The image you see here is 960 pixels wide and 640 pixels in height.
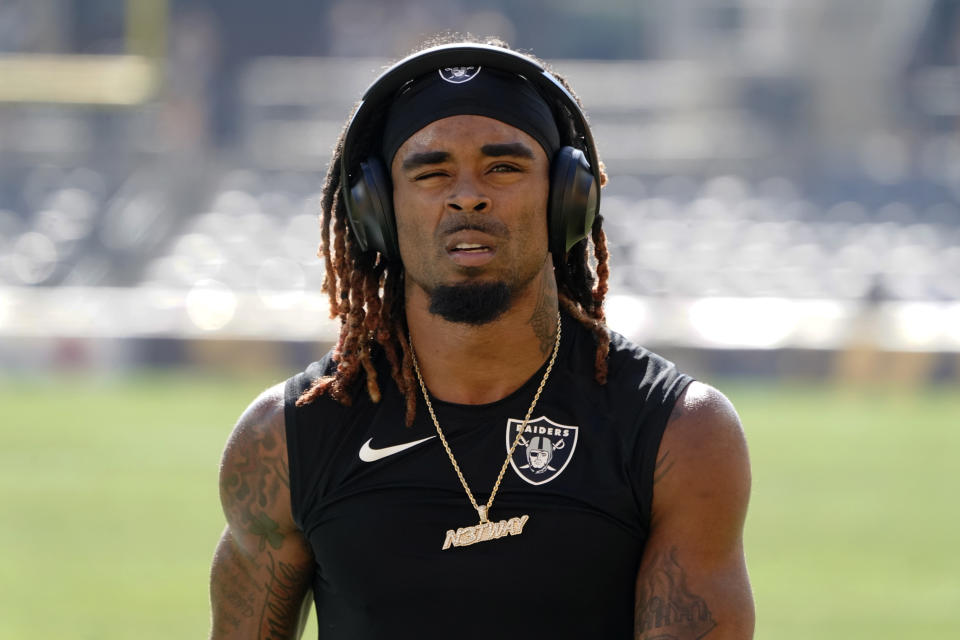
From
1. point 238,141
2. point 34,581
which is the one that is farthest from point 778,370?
point 238,141

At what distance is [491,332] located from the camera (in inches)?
111

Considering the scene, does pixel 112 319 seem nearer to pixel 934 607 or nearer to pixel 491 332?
pixel 934 607

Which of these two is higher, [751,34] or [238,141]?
[751,34]

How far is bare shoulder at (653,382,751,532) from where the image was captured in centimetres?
257

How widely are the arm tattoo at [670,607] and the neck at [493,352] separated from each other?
457mm

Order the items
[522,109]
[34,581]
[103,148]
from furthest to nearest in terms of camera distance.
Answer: [103,148], [34,581], [522,109]

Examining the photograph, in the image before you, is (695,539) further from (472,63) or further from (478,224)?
(472,63)

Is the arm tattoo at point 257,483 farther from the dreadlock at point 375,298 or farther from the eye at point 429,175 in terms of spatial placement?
the eye at point 429,175

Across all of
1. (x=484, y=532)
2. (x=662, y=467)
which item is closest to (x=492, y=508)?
(x=484, y=532)

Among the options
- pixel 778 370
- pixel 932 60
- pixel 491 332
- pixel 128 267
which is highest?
pixel 932 60

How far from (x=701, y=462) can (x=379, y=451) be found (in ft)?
1.93

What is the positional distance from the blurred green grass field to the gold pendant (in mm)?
4334

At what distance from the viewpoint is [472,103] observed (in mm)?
2742

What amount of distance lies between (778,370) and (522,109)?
39.2ft
